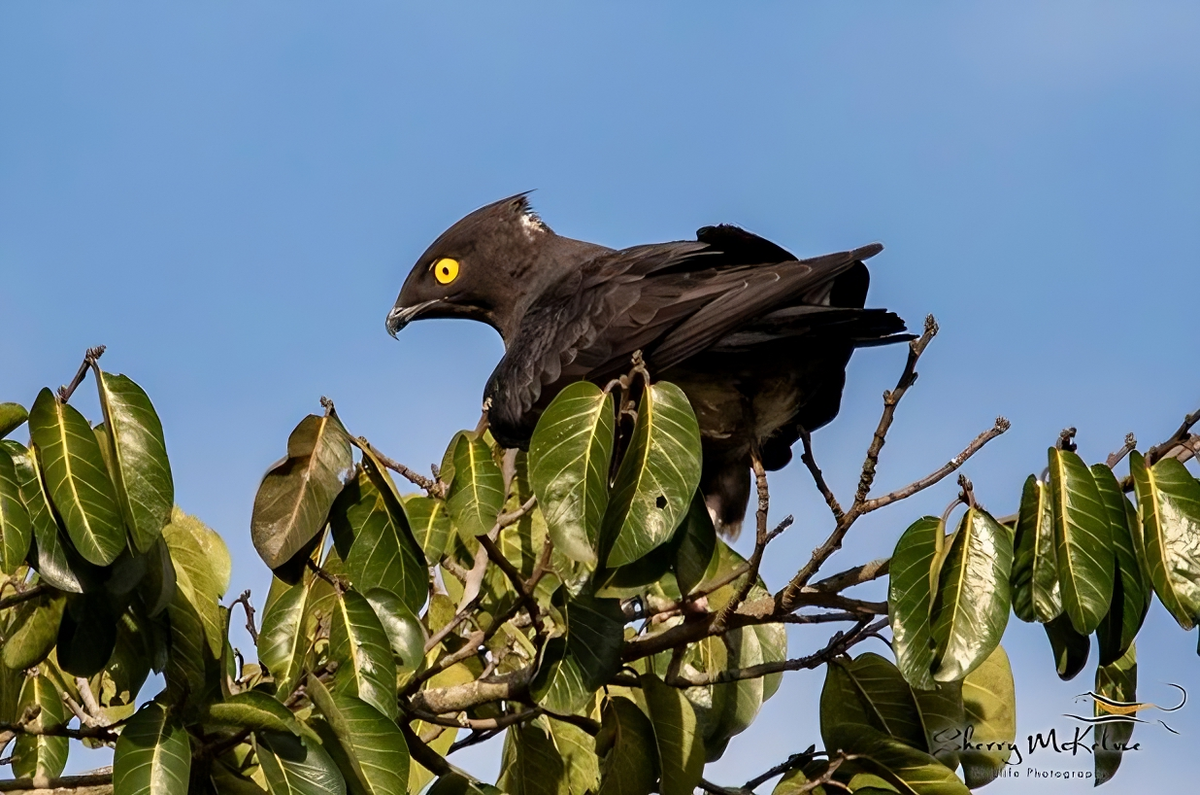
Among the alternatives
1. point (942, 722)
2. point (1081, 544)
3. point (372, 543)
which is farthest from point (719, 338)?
point (1081, 544)

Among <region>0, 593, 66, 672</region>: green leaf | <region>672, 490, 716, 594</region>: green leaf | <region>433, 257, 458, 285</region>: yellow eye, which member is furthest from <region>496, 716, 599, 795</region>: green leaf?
<region>433, 257, 458, 285</region>: yellow eye

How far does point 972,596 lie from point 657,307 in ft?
7.34

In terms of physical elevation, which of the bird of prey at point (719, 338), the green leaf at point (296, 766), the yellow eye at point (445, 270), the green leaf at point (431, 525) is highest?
the yellow eye at point (445, 270)

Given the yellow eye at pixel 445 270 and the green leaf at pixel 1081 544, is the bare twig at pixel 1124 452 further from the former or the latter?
the yellow eye at pixel 445 270

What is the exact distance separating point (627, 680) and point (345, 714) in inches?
43.2

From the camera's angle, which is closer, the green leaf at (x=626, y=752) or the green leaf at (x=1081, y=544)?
the green leaf at (x=1081, y=544)

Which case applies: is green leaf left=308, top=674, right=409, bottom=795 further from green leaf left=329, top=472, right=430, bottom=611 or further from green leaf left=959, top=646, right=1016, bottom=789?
green leaf left=959, top=646, right=1016, bottom=789

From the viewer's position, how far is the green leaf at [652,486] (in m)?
3.15

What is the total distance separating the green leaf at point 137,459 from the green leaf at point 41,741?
114 cm

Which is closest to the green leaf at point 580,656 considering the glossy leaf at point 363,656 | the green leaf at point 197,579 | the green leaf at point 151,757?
the glossy leaf at point 363,656

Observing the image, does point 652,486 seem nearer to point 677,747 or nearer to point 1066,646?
point 677,747

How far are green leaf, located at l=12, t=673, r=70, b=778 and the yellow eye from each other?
333 centimetres

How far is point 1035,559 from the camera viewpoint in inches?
125

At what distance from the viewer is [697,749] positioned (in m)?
3.74
